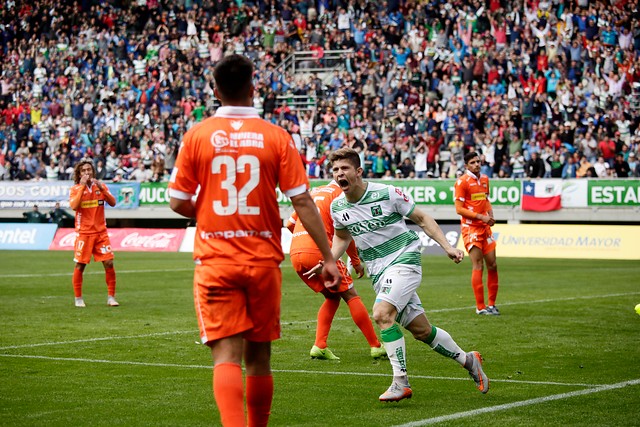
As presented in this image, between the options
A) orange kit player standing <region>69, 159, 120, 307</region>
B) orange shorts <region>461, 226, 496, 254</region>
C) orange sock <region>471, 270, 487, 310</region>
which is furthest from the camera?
orange kit player standing <region>69, 159, 120, 307</region>

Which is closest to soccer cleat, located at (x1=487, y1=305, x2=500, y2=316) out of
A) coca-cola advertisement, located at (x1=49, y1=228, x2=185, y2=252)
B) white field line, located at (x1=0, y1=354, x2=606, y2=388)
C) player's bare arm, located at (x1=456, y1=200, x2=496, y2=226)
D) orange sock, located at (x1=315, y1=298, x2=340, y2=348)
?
player's bare arm, located at (x1=456, y1=200, x2=496, y2=226)

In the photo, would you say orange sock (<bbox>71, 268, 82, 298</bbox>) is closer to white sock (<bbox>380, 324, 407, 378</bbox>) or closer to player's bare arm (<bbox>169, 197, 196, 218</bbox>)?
white sock (<bbox>380, 324, 407, 378</bbox>)

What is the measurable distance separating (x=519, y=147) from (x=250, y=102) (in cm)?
2926

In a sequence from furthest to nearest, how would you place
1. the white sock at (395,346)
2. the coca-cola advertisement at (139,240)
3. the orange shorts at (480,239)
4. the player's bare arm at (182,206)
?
1. the coca-cola advertisement at (139,240)
2. the orange shorts at (480,239)
3. the white sock at (395,346)
4. the player's bare arm at (182,206)

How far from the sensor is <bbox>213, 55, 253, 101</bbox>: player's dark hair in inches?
235

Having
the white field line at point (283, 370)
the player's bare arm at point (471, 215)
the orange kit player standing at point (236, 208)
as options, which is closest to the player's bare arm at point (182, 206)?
the orange kit player standing at point (236, 208)

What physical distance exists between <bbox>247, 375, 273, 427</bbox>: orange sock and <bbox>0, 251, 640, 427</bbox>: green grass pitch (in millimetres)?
1630

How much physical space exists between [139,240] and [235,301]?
31263mm

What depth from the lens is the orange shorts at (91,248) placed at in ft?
57.4

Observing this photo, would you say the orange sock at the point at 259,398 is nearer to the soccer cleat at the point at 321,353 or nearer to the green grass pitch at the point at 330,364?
the green grass pitch at the point at 330,364

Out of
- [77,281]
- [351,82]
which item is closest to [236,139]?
[77,281]

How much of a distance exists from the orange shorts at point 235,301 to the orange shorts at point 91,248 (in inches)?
464

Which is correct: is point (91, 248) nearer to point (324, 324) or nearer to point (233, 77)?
point (324, 324)

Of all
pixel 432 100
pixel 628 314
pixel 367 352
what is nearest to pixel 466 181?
pixel 628 314
